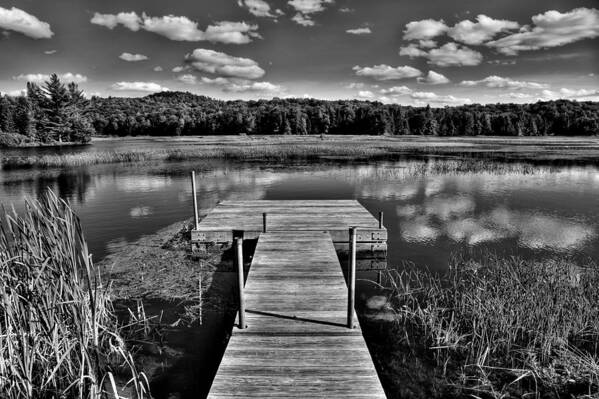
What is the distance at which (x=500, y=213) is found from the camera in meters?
16.9

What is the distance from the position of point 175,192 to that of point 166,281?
42.9ft

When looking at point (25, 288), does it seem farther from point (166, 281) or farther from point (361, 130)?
point (361, 130)

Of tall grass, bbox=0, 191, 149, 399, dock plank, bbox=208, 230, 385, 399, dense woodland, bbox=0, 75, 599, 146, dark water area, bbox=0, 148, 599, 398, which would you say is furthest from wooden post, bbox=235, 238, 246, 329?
dense woodland, bbox=0, 75, 599, 146

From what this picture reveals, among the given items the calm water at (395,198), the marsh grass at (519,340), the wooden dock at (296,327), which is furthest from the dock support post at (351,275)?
the calm water at (395,198)

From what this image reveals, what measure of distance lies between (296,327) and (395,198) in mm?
15426

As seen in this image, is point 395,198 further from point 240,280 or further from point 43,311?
point 43,311

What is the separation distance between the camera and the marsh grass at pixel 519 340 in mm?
5414

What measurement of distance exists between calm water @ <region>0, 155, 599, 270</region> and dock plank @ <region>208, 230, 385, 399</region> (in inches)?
187

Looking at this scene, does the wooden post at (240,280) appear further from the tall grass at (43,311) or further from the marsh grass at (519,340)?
the marsh grass at (519,340)

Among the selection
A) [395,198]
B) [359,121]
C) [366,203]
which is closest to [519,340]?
[366,203]

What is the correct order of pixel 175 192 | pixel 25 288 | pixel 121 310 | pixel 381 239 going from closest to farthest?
pixel 25 288 → pixel 121 310 → pixel 381 239 → pixel 175 192

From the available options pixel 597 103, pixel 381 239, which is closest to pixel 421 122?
pixel 597 103

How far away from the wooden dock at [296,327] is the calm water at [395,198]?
352cm

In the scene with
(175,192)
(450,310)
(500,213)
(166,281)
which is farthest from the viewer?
(175,192)
